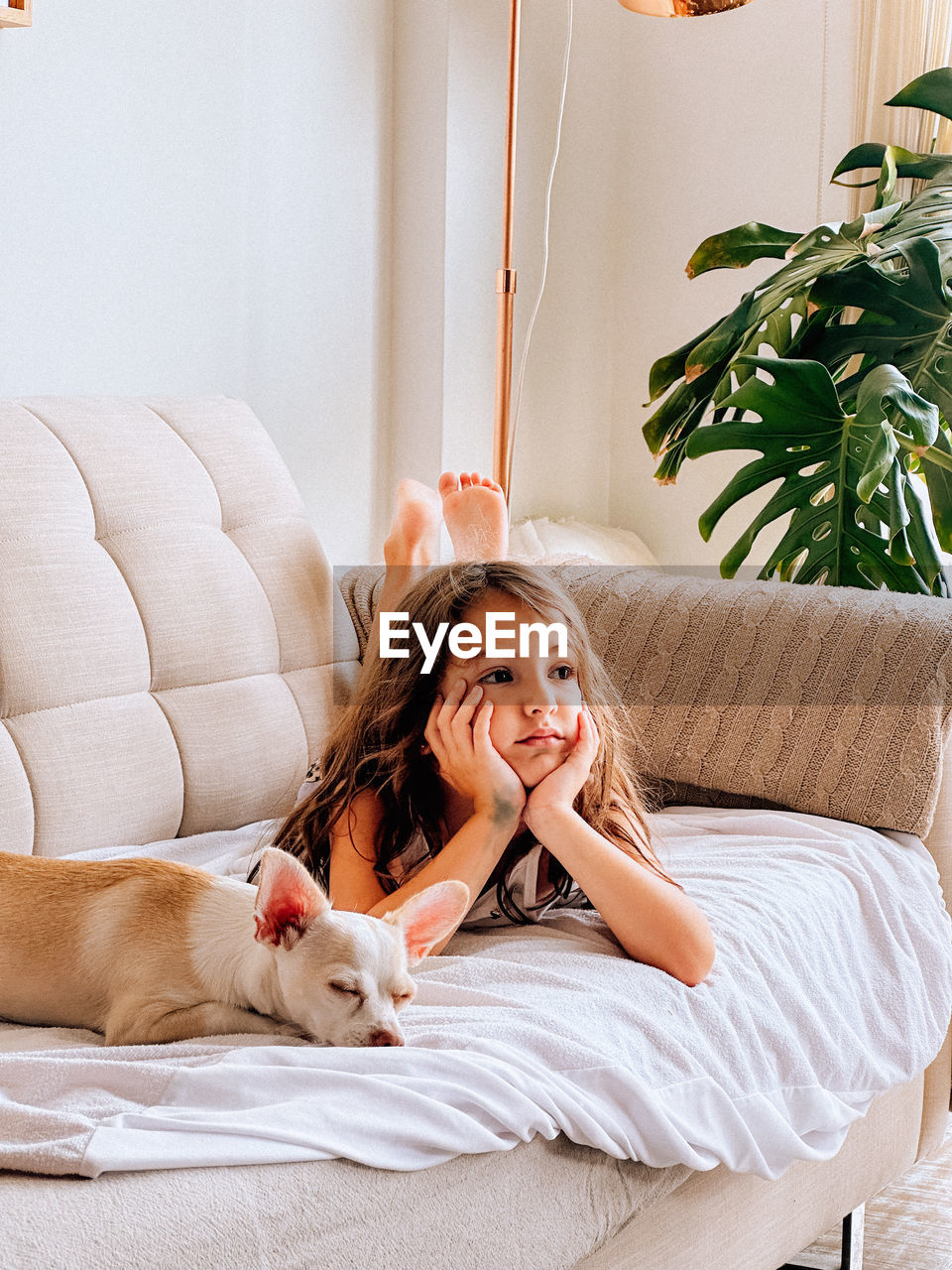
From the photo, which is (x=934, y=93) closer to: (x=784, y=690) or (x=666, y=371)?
(x=666, y=371)

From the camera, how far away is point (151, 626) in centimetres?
144

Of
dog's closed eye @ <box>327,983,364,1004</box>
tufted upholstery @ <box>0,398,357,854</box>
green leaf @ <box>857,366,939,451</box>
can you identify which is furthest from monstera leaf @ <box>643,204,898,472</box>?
dog's closed eye @ <box>327,983,364,1004</box>

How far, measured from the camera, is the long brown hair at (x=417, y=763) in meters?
1.23

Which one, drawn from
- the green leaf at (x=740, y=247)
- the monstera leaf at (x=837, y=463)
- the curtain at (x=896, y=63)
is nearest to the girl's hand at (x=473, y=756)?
the monstera leaf at (x=837, y=463)

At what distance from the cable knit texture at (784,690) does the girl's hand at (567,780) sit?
0.35 m

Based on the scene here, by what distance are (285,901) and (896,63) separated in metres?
2.34

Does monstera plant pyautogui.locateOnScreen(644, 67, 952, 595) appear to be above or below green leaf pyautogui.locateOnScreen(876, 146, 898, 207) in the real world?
below

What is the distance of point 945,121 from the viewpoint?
8.17ft

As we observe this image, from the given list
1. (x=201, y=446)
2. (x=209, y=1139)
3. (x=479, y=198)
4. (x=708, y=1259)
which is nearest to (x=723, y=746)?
(x=708, y=1259)

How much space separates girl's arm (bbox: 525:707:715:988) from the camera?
3.48 ft

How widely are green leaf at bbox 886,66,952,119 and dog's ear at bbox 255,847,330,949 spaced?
1854mm

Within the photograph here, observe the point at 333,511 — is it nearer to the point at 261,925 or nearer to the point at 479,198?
the point at 479,198

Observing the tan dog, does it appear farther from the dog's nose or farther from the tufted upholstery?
the tufted upholstery

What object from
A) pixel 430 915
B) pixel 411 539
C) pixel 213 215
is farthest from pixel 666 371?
pixel 430 915
